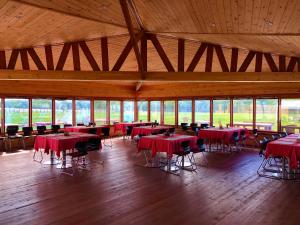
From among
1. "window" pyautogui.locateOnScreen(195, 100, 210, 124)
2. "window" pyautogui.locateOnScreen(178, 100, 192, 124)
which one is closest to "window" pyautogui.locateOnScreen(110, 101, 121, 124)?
"window" pyautogui.locateOnScreen(178, 100, 192, 124)

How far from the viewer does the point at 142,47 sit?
822cm

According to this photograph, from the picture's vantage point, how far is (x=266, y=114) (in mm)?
11680

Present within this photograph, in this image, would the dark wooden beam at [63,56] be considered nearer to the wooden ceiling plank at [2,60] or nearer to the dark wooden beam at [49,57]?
the dark wooden beam at [49,57]

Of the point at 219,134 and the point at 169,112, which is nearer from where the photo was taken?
the point at 219,134

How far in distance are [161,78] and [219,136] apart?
338cm

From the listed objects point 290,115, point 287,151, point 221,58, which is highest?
point 221,58

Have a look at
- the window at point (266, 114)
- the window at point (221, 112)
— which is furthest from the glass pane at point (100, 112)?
the window at point (266, 114)

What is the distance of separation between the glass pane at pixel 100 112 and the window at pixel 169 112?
3370 mm

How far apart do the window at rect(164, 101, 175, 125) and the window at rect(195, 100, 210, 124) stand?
1.51 meters

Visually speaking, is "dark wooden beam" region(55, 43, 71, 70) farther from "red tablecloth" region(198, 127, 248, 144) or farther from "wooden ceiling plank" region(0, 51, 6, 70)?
"red tablecloth" region(198, 127, 248, 144)

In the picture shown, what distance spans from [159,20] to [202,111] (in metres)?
7.97

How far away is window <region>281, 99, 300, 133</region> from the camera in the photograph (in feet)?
35.7

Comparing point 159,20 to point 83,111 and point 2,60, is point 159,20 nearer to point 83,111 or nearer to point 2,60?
point 2,60

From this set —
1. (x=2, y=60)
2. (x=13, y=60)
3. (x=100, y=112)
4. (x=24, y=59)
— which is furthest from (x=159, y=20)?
(x=100, y=112)
